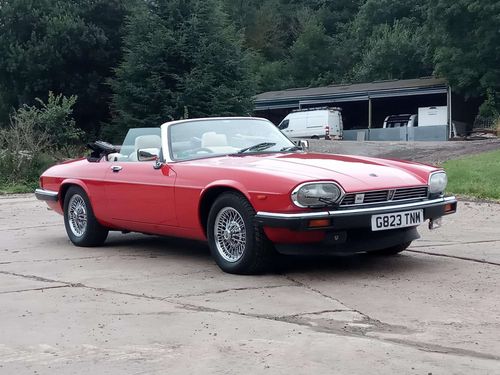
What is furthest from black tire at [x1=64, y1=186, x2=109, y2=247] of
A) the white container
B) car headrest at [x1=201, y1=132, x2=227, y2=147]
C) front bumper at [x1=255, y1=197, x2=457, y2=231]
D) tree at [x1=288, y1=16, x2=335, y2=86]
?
tree at [x1=288, y1=16, x2=335, y2=86]

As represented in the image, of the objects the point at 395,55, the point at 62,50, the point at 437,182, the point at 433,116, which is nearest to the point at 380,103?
the point at 433,116

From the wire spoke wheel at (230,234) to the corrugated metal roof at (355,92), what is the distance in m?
30.2

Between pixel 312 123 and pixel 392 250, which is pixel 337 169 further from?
pixel 312 123

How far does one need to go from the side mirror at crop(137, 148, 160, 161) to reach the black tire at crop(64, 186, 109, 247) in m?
1.06

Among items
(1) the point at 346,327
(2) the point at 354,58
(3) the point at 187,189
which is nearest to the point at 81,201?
(3) the point at 187,189

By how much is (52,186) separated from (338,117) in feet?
101

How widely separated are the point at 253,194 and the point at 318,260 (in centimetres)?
125

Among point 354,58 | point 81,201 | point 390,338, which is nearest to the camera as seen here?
point 390,338

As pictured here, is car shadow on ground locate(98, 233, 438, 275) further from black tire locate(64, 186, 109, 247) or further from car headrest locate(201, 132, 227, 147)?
car headrest locate(201, 132, 227, 147)

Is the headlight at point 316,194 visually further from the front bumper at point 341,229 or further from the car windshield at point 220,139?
the car windshield at point 220,139

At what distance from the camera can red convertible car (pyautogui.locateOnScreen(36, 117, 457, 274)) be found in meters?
5.83

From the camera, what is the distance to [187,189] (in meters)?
6.59

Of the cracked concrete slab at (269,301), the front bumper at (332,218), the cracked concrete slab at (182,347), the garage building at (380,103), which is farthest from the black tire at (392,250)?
the garage building at (380,103)

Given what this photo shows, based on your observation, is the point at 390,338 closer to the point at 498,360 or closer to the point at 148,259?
the point at 498,360
